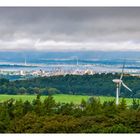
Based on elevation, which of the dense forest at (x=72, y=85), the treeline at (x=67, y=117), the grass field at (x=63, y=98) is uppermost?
the dense forest at (x=72, y=85)

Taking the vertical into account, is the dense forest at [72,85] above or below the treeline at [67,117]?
above

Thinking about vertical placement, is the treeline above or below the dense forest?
below

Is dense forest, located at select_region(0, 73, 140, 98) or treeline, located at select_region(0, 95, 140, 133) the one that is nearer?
treeline, located at select_region(0, 95, 140, 133)

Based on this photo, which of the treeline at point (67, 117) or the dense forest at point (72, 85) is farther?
the dense forest at point (72, 85)

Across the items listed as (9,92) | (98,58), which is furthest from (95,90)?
(9,92)

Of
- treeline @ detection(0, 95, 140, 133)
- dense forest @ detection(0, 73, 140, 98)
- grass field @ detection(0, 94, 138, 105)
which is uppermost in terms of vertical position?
dense forest @ detection(0, 73, 140, 98)

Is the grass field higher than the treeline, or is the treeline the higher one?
the grass field
